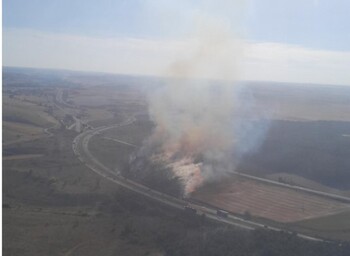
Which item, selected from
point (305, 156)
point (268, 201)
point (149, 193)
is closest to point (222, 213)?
point (268, 201)

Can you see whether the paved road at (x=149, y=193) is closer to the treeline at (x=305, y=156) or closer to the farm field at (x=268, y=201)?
the farm field at (x=268, y=201)

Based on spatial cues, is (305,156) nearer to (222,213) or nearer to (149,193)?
(149,193)

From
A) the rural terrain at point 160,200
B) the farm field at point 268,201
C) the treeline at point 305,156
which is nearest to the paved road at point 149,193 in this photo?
the rural terrain at point 160,200

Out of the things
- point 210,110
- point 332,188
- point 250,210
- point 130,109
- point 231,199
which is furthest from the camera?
point 130,109

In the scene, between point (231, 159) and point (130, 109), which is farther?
point (130, 109)

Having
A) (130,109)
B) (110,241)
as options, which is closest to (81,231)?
(110,241)

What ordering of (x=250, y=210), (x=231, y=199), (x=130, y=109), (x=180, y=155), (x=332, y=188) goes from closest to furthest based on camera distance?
1. (x=250, y=210)
2. (x=231, y=199)
3. (x=332, y=188)
4. (x=180, y=155)
5. (x=130, y=109)

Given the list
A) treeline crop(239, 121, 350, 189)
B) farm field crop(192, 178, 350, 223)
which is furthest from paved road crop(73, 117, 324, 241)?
treeline crop(239, 121, 350, 189)

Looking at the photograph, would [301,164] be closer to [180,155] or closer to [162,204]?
[180,155]

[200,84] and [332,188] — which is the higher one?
[200,84]
